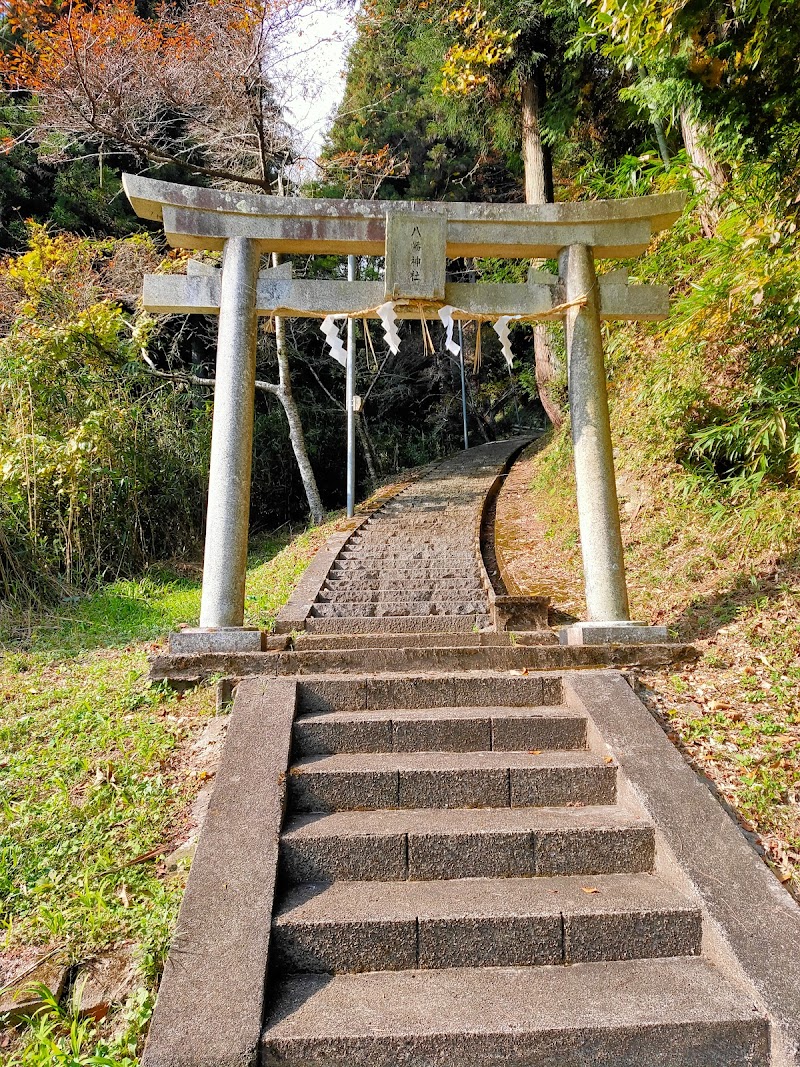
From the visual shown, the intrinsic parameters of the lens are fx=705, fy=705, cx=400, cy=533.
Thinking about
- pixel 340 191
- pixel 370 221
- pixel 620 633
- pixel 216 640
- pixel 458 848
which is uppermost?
pixel 340 191

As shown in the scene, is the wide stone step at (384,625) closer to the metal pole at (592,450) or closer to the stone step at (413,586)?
the stone step at (413,586)

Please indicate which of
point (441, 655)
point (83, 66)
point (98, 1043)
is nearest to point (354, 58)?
point (83, 66)

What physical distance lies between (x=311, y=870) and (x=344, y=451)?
16192mm

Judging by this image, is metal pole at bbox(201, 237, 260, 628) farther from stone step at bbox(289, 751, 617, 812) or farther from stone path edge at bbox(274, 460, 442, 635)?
stone step at bbox(289, 751, 617, 812)

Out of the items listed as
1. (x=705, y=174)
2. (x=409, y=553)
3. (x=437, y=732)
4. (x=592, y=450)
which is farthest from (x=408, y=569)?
(x=705, y=174)

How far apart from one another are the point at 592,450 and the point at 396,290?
6.40ft

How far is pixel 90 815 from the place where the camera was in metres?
3.55

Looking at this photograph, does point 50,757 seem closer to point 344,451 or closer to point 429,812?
point 429,812

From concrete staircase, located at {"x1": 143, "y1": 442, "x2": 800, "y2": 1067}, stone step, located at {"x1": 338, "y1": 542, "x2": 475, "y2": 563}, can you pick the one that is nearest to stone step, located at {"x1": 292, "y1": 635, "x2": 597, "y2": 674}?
concrete staircase, located at {"x1": 143, "y1": 442, "x2": 800, "y2": 1067}

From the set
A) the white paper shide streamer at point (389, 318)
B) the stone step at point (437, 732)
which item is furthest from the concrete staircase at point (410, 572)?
the white paper shide streamer at point (389, 318)

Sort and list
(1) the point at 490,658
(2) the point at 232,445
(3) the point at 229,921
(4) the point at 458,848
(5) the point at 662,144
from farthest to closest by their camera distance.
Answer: (5) the point at 662,144 < (2) the point at 232,445 < (1) the point at 490,658 < (4) the point at 458,848 < (3) the point at 229,921

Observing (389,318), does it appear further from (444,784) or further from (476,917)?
(476,917)

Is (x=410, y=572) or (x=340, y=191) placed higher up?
(x=340, y=191)

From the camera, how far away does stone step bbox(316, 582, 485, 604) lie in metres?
7.22
